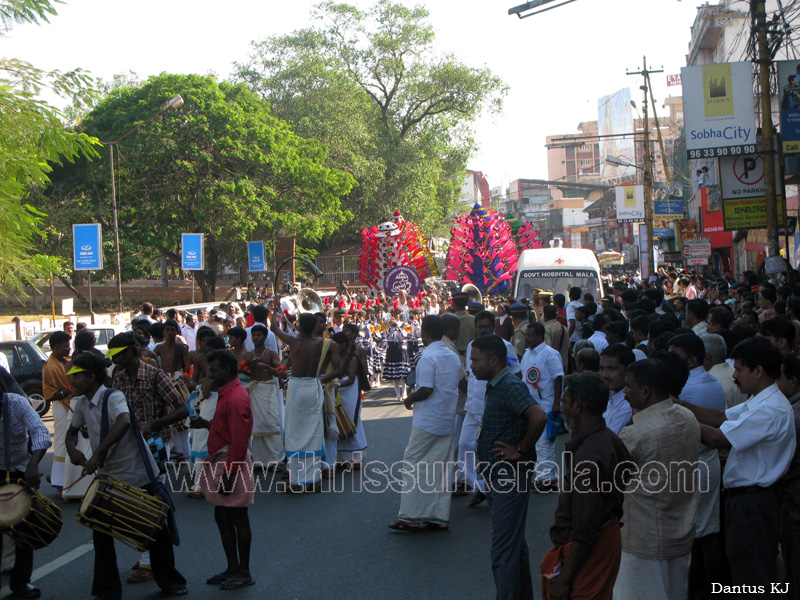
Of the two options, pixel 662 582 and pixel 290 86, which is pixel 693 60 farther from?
pixel 662 582

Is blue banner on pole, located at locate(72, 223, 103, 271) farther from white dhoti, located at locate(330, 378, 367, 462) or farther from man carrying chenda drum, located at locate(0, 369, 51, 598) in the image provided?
man carrying chenda drum, located at locate(0, 369, 51, 598)

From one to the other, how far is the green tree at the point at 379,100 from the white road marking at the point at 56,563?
34599mm

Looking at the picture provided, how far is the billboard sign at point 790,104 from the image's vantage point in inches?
577

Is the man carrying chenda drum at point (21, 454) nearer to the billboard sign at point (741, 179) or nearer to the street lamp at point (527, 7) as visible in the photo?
the street lamp at point (527, 7)

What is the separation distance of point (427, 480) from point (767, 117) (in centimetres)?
984

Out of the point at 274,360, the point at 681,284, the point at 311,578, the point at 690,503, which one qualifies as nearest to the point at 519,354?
the point at 274,360

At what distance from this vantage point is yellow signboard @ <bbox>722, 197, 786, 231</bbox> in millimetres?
16672

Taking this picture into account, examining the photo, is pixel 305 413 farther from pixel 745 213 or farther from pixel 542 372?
pixel 745 213

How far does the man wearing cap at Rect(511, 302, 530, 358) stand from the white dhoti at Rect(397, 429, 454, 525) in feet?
8.62

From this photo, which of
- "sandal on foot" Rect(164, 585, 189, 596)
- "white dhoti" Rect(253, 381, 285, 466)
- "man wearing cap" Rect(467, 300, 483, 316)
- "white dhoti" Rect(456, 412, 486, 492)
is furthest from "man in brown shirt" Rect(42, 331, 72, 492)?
"man wearing cap" Rect(467, 300, 483, 316)

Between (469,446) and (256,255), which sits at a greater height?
(256,255)

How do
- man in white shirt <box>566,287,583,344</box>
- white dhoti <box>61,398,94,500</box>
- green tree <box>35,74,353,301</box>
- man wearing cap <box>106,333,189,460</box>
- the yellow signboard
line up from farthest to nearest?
green tree <box>35,74,353,301</box>
the yellow signboard
man in white shirt <box>566,287,583,344</box>
white dhoti <box>61,398,94,500</box>
man wearing cap <box>106,333,189,460</box>

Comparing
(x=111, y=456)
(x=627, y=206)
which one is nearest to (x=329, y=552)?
(x=111, y=456)

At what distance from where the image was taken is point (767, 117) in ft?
43.3
